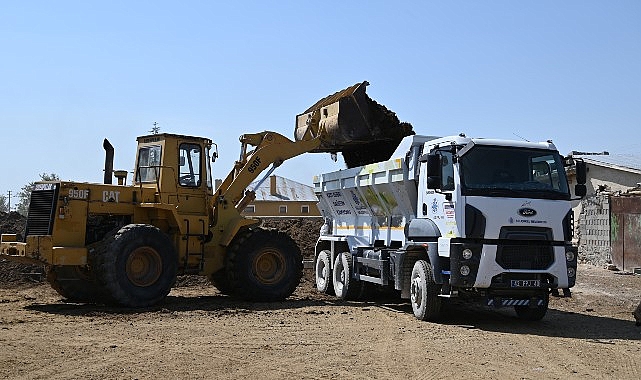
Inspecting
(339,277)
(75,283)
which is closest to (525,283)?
(339,277)

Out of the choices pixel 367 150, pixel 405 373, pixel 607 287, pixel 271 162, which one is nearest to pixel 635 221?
pixel 607 287

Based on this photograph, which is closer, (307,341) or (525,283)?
(307,341)

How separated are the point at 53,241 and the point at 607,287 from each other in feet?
42.1

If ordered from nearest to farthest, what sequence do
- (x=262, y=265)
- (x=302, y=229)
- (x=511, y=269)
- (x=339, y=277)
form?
(x=511, y=269), (x=262, y=265), (x=339, y=277), (x=302, y=229)

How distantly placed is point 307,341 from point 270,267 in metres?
5.59

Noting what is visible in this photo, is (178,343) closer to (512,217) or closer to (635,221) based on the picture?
(512,217)

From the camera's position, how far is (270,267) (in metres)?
16.4

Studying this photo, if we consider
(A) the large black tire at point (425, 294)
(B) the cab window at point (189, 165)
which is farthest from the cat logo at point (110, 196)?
(A) the large black tire at point (425, 294)

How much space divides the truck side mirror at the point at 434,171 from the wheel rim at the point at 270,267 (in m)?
4.85

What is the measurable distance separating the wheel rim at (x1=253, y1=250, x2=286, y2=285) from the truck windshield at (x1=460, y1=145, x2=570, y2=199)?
5345mm

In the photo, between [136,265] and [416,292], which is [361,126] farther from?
[136,265]

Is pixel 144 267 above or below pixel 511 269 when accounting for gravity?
below

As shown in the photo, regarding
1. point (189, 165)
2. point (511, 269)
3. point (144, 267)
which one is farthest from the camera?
point (189, 165)

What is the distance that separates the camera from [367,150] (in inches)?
673
